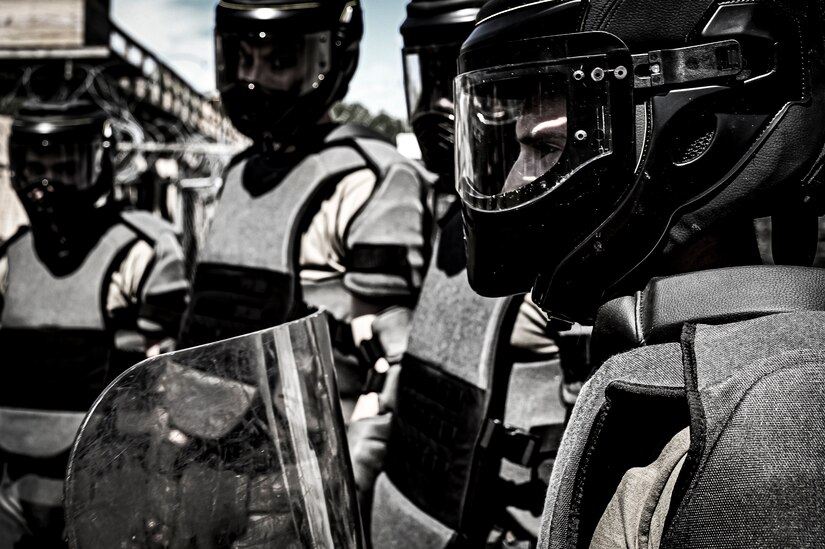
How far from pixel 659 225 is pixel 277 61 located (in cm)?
227

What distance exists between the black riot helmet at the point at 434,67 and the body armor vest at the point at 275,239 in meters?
0.28

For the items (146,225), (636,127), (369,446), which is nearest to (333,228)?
(369,446)

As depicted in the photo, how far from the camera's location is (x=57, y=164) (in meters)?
3.88

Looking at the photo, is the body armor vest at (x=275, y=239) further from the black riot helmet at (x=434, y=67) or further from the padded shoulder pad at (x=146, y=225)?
the padded shoulder pad at (x=146, y=225)

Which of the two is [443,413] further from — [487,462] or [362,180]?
[362,180]

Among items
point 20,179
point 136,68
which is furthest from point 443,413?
point 136,68

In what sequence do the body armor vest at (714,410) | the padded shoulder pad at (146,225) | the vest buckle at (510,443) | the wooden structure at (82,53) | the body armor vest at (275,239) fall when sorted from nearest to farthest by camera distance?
the body armor vest at (714,410), the vest buckle at (510,443), the body armor vest at (275,239), the padded shoulder pad at (146,225), the wooden structure at (82,53)

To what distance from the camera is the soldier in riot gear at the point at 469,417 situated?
1896 mm

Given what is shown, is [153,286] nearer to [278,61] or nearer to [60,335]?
[60,335]

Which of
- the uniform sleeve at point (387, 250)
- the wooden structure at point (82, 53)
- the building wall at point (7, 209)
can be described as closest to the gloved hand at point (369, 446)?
the uniform sleeve at point (387, 250)

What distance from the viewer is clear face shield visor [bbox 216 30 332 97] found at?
3.07m

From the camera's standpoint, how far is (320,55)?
10.2ft

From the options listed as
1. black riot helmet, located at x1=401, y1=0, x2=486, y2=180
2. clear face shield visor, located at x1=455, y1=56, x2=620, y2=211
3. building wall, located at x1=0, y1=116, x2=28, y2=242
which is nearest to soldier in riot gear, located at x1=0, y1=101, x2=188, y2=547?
black riot helmet, located at x1=401, y1=0, x2=486, y2=180

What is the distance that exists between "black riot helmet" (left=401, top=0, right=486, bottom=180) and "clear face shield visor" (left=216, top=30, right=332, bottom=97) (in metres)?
0.63
